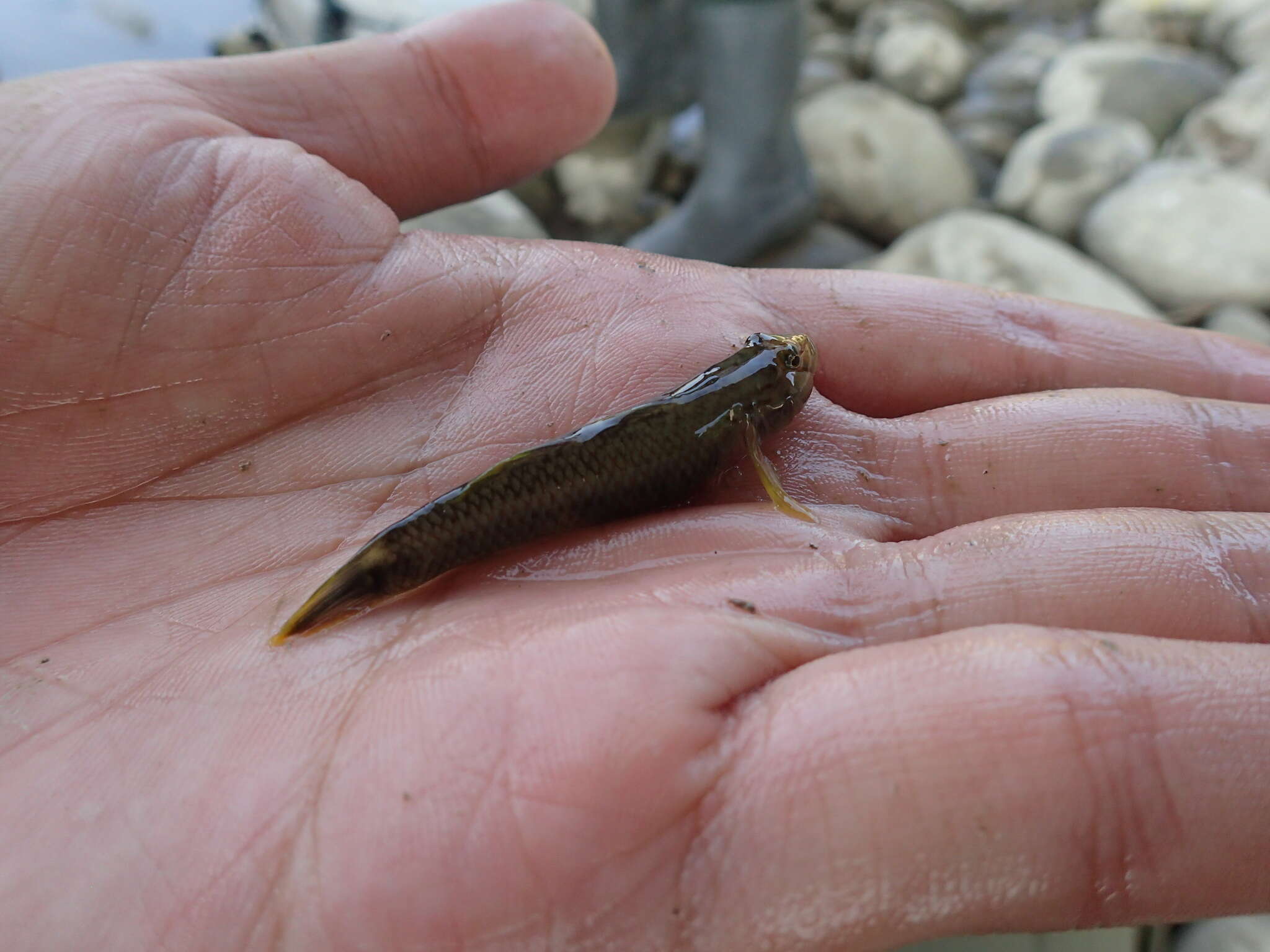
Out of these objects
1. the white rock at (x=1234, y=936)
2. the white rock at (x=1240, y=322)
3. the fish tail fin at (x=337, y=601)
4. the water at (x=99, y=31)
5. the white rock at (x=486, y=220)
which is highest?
the water at (x=99, y=31)

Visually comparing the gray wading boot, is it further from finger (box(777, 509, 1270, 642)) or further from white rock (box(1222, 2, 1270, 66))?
white rock (box(1222, 2, 1270, 66))

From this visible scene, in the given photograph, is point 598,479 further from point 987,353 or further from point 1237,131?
point 1237,131

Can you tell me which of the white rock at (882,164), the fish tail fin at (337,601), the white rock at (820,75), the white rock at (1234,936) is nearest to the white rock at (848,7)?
the white rock at (820,75)

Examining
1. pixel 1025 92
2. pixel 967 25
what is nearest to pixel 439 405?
pixel 1025 92

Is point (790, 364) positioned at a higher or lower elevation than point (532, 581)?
higher

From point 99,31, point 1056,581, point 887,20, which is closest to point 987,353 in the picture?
point 1056,581

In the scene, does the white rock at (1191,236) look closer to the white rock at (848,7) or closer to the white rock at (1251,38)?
the white rock at (1251,38)
